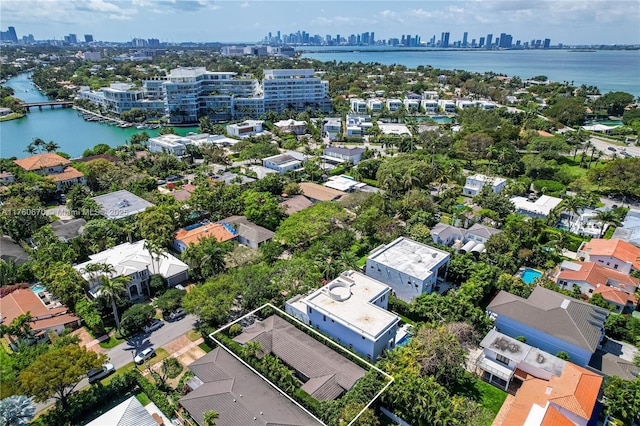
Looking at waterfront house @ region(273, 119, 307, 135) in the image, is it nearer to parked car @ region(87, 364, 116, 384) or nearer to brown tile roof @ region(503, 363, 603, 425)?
parked car @ region(87, 364, 116, 384)

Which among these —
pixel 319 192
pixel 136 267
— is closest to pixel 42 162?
pixel 136 267

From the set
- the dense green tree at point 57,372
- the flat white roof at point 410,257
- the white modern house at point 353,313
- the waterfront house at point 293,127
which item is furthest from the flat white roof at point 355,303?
the waterfront house at point 293,127

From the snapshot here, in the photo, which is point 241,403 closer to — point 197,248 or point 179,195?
point 197,248

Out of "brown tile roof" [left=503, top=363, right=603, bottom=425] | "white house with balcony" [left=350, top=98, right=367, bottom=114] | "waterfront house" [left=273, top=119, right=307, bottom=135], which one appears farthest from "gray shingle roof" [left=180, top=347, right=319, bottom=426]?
"white house with balcony" [left=350, top=98, right=367, bottom=114]

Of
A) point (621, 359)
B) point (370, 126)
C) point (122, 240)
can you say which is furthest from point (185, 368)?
point (370, 126)

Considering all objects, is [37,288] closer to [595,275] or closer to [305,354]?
[305,354]

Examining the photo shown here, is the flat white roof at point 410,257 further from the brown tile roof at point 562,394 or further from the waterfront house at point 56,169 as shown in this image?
the waterfront house at point 56,169

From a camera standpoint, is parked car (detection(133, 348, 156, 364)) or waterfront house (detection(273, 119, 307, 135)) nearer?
parked car (detection(133, 348, 156, 364))
